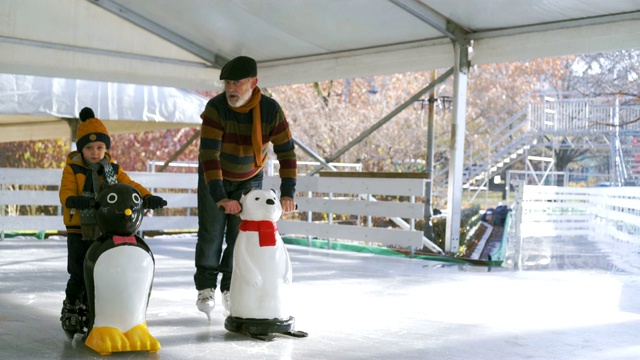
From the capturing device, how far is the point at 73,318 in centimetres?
445

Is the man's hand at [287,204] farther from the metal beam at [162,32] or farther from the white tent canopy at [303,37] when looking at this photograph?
the metal beam at [162,32]

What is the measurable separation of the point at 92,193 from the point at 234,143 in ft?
2.77

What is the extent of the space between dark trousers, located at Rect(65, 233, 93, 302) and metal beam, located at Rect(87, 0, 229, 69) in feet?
18.8

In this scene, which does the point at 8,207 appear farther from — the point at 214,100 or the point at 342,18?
the point at 214,100

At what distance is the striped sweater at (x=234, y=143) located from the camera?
4727 millimetres

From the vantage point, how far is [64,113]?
10.9 metres

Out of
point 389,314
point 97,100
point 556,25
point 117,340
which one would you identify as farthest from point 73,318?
point 97,100

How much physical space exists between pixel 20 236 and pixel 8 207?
664cm

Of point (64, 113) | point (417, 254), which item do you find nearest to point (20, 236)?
point (64, 113)

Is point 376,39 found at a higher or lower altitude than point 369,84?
lower

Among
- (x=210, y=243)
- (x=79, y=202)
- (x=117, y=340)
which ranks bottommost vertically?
(x=117, y=340)

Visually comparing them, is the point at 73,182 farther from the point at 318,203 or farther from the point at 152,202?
the point at 318,203

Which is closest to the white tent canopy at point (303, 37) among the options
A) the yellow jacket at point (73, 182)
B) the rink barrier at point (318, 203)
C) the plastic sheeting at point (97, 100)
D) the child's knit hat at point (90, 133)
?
the rink barrier at point (318, 203)

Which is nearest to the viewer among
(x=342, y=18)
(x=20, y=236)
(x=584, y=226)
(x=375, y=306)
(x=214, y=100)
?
(x=214, y=100)
